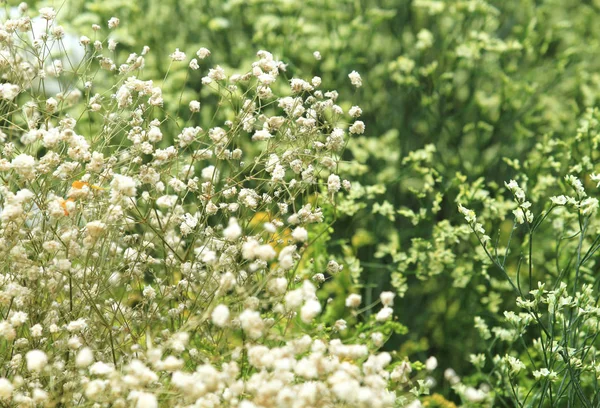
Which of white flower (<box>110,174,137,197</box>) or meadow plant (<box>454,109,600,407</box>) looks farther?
→ meadow plant (<box>454,109,600,407</box>)

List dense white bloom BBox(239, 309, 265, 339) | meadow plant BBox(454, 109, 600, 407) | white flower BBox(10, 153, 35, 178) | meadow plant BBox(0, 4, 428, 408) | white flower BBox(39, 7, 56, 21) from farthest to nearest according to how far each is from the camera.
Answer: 1. white flower BBox(39, 7, 56, 21)
2. meadow plant BBox(454, 109, 600, 407)
3. white flower BBox(10, 153, 35, 178)
4. meadow plant BBox(0, 4, 428, 408)
5. dense white bloom BBox(239, 309, 265, 339)

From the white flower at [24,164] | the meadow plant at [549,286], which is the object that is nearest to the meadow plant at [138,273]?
the white flower at [24,164]

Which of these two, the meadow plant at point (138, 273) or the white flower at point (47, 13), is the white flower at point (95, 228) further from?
the white flower at point (47, 13)

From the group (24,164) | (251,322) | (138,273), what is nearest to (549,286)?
(138,273)

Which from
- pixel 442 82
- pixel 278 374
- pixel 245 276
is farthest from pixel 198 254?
pixel 442 82

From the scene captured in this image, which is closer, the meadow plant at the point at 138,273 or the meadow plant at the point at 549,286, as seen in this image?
the meadow plant at the point at 138,273

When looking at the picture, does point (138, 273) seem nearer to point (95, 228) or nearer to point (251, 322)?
point (95, 228)

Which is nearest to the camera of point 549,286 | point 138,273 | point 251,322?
point 251,322

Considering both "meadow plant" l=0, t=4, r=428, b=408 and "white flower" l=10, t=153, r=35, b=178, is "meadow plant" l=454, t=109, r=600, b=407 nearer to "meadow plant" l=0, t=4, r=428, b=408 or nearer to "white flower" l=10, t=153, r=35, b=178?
"meadow plant" l=0, t=4, r=428, b=408

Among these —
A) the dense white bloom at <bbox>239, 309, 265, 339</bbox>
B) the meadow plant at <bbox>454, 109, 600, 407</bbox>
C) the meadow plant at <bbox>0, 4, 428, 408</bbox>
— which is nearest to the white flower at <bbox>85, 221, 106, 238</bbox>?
the meadow plant at <bbox>0, 4, 428, 408</bbox>

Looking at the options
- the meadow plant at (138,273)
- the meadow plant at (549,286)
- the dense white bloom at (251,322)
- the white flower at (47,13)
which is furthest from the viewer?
the white flower at (47,13)

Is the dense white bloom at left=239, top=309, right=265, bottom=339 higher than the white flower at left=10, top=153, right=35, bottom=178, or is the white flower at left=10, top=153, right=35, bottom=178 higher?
the white flower at left=10, top=153, right=35, bottom=178
